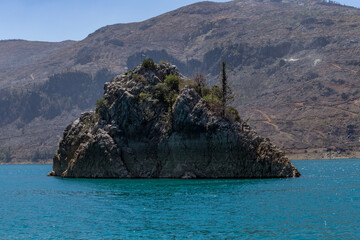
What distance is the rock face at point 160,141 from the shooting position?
10056 centimetres

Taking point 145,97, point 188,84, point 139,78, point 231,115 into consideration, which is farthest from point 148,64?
point 231,115

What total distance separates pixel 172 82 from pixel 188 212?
58.0m

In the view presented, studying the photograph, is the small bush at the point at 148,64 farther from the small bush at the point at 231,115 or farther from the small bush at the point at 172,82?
the small bush at the point at 231,115

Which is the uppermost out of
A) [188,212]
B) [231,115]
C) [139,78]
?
[139,78]

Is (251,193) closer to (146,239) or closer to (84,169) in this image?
(146,239)

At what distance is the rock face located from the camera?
330 feet

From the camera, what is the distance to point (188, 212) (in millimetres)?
59156

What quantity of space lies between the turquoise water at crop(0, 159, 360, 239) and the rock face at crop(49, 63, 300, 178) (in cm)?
1145

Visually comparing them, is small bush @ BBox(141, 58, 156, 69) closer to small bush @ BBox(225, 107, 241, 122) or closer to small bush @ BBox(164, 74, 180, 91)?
small bush @ BBox(164, 74, 180, 91)

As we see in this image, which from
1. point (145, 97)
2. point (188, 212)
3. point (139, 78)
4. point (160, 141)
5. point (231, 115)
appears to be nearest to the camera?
point (188, 212)

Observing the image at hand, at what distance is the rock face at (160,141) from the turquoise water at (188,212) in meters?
11.4

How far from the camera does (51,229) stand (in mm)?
51406

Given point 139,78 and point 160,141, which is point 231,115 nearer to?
point 160,141

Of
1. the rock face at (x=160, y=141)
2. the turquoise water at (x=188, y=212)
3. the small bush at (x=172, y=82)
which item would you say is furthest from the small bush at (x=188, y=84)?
the turquoise water at (x=188, y=212)
